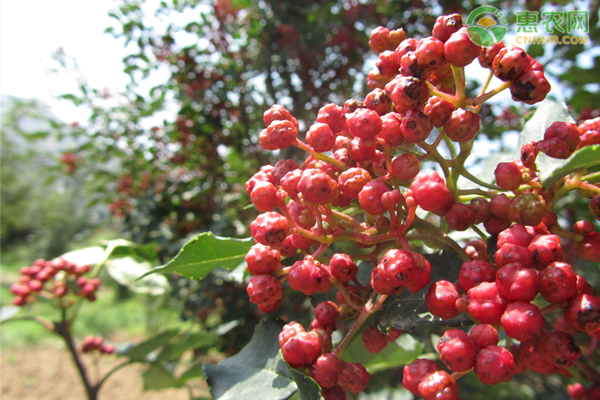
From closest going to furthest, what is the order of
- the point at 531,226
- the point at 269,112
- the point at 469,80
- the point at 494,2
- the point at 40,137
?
the point at 531,226 → the point at 269,112 → the point at 494,2 → the point at 469,80 → the point at 40,137

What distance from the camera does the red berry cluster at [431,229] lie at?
1.69 ft

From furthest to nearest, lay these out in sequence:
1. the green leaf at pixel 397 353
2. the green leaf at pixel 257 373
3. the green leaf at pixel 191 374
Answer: the green leaf at pixel 191 374
the green leaf at pixel 397 353
the green leaf at pixel 257 373

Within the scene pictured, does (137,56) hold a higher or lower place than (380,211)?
higher

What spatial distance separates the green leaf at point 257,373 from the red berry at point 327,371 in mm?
125

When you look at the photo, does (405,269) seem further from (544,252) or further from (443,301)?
(544,252)

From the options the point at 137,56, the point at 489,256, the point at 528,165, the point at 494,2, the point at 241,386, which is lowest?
the point at 241,386

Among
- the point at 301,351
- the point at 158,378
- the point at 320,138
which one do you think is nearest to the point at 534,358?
the point at 301,351

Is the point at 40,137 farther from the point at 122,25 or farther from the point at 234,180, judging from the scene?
the point at 234,180

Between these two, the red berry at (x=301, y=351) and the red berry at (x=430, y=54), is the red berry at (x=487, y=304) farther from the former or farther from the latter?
the red berry at (x=430, y=54)

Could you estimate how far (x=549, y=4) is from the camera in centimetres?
253

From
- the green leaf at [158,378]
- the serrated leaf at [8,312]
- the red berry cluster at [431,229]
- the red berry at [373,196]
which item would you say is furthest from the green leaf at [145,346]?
the red berry at [373,196]

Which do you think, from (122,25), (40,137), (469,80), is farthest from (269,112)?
(40,137)

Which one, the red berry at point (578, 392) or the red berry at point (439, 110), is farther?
the red berry at point (578, 392)

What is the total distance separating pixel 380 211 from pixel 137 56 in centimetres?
258
